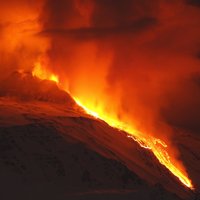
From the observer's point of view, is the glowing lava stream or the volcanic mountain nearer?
the volcanic mountain

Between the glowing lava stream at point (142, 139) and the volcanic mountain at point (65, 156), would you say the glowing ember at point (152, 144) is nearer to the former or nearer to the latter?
the glowing lava stream at point (142, 139)

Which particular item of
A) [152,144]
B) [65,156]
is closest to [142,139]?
[152,144]

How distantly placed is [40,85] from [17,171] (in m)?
28.0

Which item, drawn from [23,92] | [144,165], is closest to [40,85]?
[23,92]

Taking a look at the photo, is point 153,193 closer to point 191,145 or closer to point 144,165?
point 144,165

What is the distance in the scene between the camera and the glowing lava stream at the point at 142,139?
99.8 metres

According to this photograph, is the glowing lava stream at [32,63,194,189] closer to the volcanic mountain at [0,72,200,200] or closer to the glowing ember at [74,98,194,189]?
the glowing ember at [74,98,194,189]

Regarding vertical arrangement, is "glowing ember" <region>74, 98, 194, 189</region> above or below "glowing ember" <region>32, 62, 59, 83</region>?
below

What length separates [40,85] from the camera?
107 meters

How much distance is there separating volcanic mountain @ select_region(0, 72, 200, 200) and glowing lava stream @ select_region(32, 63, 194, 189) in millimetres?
1674

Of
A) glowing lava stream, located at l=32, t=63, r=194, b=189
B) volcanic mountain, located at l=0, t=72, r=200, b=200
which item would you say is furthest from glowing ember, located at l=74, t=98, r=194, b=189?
volcanic mountain, located at l=0, t=72, r=200, b=200

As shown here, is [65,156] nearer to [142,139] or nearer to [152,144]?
[142,139]

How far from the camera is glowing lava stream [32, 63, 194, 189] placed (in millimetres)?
99850

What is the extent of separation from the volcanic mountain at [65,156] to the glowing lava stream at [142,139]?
1674 mm
